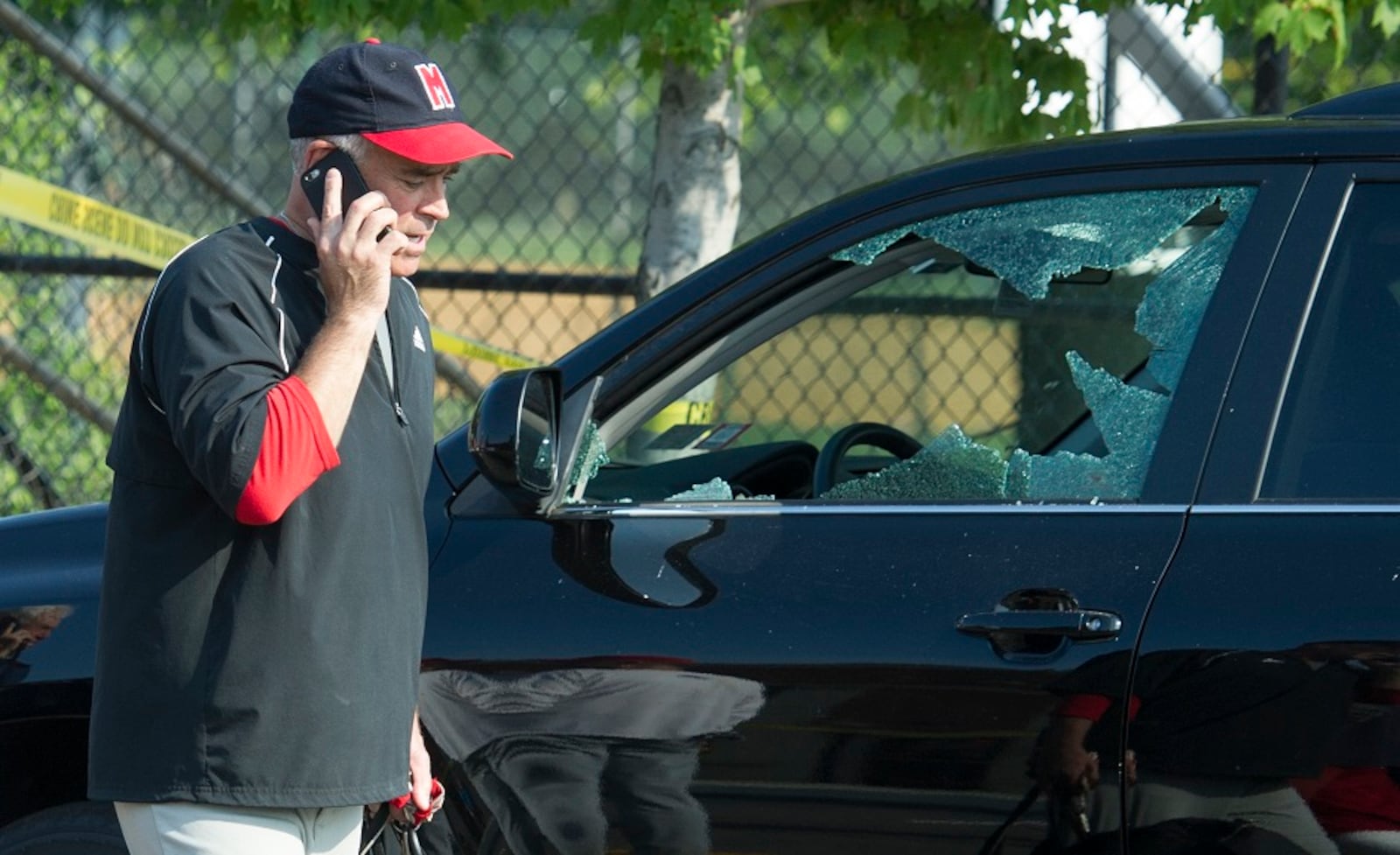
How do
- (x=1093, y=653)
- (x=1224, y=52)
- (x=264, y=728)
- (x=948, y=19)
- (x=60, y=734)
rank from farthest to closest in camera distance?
(x=1224, y=52)
(x=948, y=19)
(x=60, y=734)
(x=1093, y=653)
(x=264, y=728)

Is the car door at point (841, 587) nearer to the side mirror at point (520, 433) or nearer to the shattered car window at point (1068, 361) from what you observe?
the shattered car window at point (1068, 361)

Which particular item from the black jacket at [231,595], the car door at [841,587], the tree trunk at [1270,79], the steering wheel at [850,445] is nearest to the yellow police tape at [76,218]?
the steering wheel at [850,445]

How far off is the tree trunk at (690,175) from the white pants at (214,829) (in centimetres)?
269

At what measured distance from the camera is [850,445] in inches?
135

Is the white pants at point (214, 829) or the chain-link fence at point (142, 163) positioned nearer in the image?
the white pants at point (214, 829)

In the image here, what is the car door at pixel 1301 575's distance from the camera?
2346mm

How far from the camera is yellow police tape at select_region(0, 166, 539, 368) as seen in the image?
542 centimetres

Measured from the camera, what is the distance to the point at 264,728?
2182 millimetres

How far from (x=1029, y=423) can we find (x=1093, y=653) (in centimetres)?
313

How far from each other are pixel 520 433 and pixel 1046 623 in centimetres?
78

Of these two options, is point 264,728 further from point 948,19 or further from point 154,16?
point 154,16

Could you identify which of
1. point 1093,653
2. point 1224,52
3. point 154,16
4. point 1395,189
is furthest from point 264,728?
point 154,16

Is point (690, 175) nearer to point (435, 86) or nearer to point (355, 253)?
point (435, 86)

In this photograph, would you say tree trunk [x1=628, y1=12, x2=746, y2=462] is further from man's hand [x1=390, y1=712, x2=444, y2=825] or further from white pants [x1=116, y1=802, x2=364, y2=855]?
white pants [x1=116, y1=802, x2=364, y2=855]
